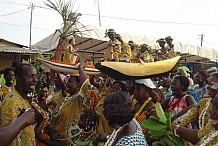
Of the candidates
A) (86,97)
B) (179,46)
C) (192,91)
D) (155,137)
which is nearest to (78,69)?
(86,97)

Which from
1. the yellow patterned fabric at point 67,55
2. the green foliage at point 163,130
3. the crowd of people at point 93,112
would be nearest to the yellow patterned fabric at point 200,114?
the crowd of people at point 93,112

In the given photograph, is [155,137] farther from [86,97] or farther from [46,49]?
[46,49]

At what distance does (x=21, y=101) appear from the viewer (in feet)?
8.54

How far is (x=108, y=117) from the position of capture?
2.28m

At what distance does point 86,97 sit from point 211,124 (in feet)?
5.43

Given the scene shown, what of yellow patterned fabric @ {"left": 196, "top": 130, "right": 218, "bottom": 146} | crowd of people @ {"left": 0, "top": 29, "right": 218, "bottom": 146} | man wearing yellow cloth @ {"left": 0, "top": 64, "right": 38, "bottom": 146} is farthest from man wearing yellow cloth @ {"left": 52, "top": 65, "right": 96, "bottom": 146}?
yellow patterned fabric @ {"left": 196, "top": 130, "right": 218, "bottom": 146}

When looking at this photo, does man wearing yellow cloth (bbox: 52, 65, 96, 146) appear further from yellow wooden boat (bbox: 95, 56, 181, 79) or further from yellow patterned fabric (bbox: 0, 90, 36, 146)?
yellow patterned fabric (bbox: 0, 90, 36, 146)

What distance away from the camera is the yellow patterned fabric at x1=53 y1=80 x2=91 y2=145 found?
3.71 meters

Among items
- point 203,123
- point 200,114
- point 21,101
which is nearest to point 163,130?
point 203,123

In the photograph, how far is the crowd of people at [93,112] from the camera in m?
2.23

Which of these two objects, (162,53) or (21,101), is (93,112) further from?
(162,53)

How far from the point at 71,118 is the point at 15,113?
134 cm

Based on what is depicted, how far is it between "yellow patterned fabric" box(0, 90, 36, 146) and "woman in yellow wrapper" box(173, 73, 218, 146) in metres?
1.33

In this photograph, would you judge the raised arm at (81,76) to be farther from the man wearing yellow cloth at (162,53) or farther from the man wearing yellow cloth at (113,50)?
the man wearing yellow cloth at (162,53)
